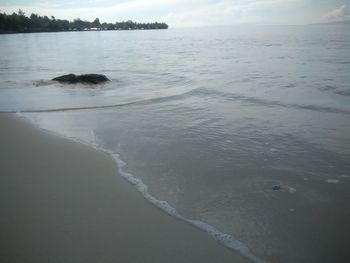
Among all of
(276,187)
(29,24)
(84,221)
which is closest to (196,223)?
(84,221)

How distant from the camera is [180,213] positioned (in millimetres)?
3926

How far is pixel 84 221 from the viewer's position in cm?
369

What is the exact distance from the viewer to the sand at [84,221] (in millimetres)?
3186

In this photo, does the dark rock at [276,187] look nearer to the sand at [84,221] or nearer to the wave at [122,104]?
the sand at [84,221]

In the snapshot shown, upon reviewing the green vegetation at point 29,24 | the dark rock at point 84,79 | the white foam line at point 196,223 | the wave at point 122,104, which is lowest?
the white foam line at point 196,223

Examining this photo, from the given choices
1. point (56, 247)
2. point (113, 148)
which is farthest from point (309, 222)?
point (113, 148)

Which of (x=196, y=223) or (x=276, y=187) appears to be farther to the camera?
(x=276, y=187)

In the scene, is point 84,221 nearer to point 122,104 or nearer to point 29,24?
point 122,104

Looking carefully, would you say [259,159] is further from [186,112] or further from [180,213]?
[186,112]

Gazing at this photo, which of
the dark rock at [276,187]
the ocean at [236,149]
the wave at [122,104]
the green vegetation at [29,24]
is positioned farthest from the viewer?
the green vegetation at [29,24]

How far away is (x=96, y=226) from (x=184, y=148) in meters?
2.82

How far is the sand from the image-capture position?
3186 millimetres

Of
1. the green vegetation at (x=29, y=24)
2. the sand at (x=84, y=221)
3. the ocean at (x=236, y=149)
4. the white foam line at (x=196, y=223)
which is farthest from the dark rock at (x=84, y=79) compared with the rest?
the green vegetation at (x=29, y=24)

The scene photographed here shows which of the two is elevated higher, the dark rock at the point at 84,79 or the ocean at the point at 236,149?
the dark rock at the point at 84,79
